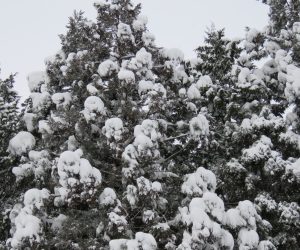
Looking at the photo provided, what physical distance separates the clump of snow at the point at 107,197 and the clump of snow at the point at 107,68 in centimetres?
377

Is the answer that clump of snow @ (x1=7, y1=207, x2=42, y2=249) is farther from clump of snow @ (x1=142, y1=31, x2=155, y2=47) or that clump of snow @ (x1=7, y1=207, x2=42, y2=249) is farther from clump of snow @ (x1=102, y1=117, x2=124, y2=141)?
clump of snow @ (x1=142, y1=31, x2=155, y2=47)

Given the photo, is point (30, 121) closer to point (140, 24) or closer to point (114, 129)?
point (114, 129)

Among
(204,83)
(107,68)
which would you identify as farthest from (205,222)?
(204,83)

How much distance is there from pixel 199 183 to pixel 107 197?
8.06 feet

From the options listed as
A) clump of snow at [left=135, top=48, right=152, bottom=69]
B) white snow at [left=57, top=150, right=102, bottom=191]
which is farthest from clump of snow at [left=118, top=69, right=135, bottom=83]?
white snow at [left=57, top=150, right=102, bottom=191]

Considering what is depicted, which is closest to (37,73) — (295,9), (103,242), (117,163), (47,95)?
(47,95)

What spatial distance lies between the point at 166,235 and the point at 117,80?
4.93m

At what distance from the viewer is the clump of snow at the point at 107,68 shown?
12844 mm

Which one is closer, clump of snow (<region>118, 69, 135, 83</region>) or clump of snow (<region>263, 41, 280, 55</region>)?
clump of snow (<region>118, 69, 135, 83</region>)

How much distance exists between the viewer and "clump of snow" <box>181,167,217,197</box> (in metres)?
11.3

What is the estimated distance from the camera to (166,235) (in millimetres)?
10680

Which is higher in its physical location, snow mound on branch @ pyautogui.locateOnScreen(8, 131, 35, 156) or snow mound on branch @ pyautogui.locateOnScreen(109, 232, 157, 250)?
snow mound on branch @ pyautogui.locateOnScreen(8, 131, 35, 156)

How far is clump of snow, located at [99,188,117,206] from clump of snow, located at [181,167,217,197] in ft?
6.32

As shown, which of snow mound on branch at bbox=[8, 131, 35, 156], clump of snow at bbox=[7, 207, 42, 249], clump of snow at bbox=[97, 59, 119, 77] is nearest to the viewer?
clump of snow at bbox=[7, 207, 42, 249]
